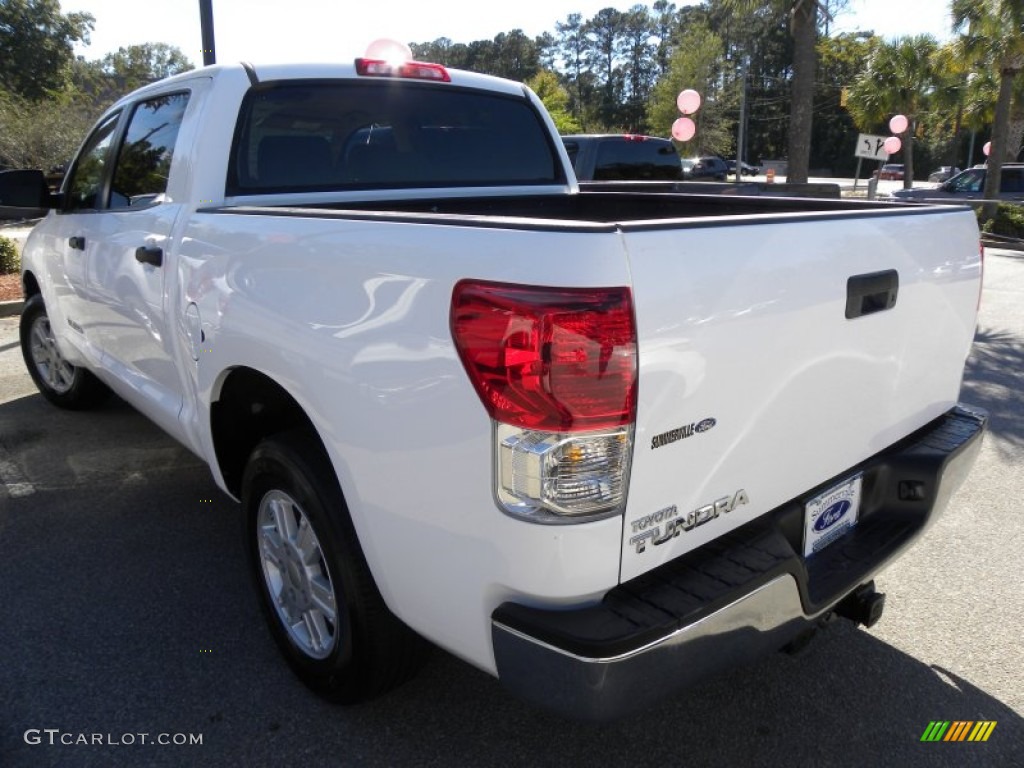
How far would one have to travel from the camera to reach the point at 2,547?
353cm

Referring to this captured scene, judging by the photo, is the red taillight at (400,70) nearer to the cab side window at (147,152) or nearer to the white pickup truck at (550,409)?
the white pickup truck at (550,409)

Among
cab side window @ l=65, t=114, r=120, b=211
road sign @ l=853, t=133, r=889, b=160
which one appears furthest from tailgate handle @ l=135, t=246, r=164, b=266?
road sign @ l=853, t=133, r=889, b=160

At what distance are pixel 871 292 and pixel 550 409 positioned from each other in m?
1.07

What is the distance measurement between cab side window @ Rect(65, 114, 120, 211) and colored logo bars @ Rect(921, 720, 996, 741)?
4.04 m

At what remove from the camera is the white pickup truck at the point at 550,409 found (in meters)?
1.62

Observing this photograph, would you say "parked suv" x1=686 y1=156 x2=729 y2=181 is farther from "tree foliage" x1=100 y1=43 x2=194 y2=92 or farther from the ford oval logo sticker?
"tree foliage" x1=100 y1=43 x2=194 y2=92

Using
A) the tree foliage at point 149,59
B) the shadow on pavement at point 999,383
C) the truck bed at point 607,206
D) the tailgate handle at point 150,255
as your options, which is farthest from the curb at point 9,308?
the tree foliage at point 149,59

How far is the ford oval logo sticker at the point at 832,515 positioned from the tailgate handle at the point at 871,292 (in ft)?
1.82

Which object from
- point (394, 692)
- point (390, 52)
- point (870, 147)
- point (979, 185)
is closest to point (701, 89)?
point (979, 185)

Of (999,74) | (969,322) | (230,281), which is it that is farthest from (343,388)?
(999,74)

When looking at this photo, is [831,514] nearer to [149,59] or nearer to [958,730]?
[958,730]

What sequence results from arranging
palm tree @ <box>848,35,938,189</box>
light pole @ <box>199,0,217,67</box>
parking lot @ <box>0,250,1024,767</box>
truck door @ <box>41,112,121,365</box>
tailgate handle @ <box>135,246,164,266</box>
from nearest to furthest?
parking lot @ <box>0,250,1024,767</box> → tailgate handle @ <box>135,246,164,266</box> → truck door @ <box>41,112,121,365</box> → light pole @ <box>199,0,217,67</box> → palm tree @ <box>848,35,938,189</box>

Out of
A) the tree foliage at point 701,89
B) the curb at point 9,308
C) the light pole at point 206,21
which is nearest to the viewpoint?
the light pole at point 206,21

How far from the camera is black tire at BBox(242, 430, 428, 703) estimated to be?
7.09 feet
